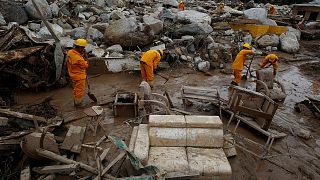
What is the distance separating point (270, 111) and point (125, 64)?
5153 mm

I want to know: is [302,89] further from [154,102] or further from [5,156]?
[5,156]

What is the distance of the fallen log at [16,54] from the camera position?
6.28 meters

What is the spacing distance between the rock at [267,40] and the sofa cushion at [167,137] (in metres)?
10.4

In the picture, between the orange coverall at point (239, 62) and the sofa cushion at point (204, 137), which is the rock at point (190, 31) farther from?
the sofa cushion at point (204, 137)

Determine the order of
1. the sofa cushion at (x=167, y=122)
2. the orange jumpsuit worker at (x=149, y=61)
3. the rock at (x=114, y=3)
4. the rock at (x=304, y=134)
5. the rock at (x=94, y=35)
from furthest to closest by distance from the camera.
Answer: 1. the rock at (x=114, y=3)
2. the rock at (x=94, y=35)
3. the orange jumpsuit worker at (x=149, y=61)
4. the rock at (x=304, y=134)
5. the sofa cushion at (x=167, y=122)

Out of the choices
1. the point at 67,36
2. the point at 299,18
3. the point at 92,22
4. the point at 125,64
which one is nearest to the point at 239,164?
the point at 125,64

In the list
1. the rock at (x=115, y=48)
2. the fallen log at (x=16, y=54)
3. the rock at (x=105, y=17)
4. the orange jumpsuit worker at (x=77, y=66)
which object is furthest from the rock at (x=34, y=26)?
the orange jumpsuit worker at (x=77, y=66)

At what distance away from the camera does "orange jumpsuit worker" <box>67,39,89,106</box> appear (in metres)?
6.14

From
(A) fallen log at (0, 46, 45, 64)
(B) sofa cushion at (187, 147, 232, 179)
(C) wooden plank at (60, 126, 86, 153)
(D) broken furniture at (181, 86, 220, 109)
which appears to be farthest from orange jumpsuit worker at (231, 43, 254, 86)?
(A) fallen log at (0, 46, 45, 64)

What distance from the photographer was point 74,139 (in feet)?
16.8

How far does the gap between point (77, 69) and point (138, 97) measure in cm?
165

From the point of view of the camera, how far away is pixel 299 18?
18.3 m

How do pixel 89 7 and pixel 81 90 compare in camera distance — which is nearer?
pixel 81 90

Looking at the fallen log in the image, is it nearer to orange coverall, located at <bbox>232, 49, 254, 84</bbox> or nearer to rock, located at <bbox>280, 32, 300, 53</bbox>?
orange coverall, located at <bbox>232, 49, 254, 84</bbox>
